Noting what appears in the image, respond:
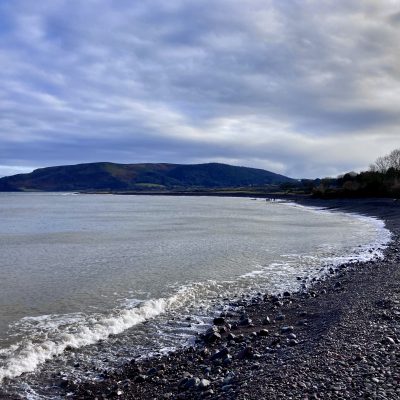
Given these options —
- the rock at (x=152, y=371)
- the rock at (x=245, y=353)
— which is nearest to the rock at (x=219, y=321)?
the rock at (x=245, y=353)

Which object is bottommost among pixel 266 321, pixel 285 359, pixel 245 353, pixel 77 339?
pixel 77 339

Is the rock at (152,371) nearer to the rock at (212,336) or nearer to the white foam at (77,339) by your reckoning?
the rock at (212,336)

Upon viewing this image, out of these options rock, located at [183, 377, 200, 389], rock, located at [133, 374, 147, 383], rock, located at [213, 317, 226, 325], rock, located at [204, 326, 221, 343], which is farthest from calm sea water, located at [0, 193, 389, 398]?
rock, located at [183, 377, 200, 389]

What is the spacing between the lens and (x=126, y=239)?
124 ft

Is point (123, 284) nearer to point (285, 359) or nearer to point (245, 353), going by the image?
point (245, 353)

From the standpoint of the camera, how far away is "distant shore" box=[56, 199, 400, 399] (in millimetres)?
8039

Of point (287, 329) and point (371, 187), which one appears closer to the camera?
point (287, 329)

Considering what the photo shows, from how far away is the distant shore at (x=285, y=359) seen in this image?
26.4 ft

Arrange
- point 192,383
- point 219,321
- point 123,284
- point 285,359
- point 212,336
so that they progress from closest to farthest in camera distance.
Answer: point 192,383
point 285,359
point 212,336
point 219,321
point 123,284

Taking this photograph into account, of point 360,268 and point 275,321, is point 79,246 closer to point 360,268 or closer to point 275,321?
point 360,268

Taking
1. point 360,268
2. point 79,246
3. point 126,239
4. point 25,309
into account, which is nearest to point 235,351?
point 25,309

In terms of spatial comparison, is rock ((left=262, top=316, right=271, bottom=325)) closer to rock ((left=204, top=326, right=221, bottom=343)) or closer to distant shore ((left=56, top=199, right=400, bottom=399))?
distant shore ((left=56, top=199, right=400, bottom=399))

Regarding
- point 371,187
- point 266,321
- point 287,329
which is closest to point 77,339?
point 266,321

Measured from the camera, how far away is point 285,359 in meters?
9.76
